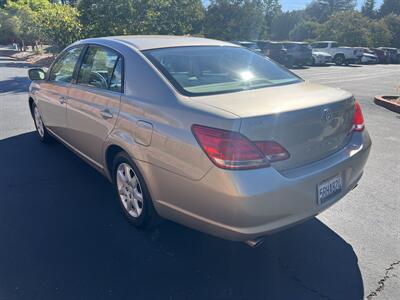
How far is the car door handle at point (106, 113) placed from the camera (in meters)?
3.20

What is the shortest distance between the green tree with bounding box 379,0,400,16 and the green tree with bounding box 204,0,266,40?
40.6 metres

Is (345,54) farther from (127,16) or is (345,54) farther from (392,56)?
(127,16)

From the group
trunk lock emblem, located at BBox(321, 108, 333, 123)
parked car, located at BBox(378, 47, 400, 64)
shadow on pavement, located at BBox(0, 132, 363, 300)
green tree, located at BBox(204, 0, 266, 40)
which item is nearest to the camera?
shadow on pavement, located at BBox(0, 132, 363, 300)

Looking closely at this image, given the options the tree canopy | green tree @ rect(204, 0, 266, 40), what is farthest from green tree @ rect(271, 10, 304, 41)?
green tree @ rect(204, 0, 266, 40)

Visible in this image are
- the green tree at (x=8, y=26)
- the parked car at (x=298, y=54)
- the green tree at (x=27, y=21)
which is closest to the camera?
the parked car at (x=298, y=54)

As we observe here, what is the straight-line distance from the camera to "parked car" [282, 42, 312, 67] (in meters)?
23.5

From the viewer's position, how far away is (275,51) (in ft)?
78.5

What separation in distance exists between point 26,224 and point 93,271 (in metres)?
1.02

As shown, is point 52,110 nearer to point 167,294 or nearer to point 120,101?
point 120,101

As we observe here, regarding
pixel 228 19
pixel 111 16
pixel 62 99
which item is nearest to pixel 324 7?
pixel 228 19

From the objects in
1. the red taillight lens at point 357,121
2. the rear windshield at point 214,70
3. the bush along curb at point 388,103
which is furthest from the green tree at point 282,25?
the red taillight lens at point 357,121

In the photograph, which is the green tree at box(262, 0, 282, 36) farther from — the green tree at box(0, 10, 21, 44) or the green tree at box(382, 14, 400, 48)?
the green tree at box(0, 10, 21, 44)

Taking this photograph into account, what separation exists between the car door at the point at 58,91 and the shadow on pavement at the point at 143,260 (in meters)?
1.14

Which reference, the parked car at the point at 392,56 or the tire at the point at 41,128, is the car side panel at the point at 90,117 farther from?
the parked car at the point at 392,56
